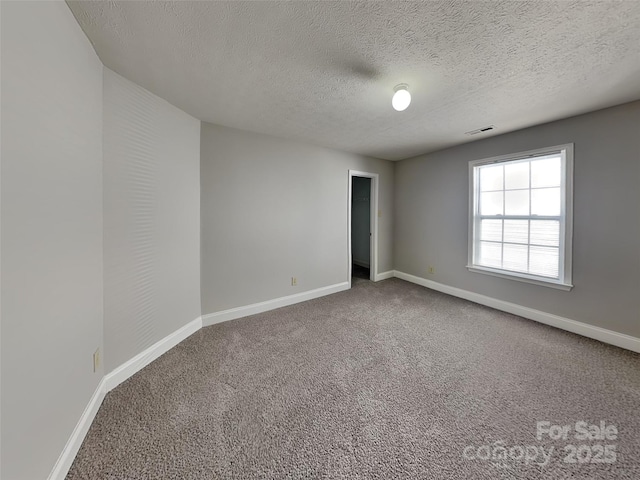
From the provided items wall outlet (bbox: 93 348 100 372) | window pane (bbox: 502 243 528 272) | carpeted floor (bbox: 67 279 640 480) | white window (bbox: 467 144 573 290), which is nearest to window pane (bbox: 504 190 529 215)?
white window (bbox: 467 144 573 290)

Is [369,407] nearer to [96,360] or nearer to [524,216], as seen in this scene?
[96,360]

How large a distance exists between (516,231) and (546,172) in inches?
29.6

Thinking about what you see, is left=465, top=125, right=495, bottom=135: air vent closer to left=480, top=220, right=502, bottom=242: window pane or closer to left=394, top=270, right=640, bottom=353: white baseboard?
left=480, top=220, right=502, bottom=242: window pane

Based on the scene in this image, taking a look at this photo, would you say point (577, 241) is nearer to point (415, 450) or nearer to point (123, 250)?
point (415, 450)

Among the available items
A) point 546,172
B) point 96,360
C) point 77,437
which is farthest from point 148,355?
point 546,172

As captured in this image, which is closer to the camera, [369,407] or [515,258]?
[369,407]

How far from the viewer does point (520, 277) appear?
9.26ft

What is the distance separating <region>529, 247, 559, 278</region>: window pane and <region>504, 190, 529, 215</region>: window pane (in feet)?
1.61

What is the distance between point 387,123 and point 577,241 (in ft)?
7.91

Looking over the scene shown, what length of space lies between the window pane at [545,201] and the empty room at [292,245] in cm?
2

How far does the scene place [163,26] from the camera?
127 cm

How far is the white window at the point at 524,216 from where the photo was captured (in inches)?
98.7

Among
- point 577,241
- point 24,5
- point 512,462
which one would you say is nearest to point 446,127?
point 577,241

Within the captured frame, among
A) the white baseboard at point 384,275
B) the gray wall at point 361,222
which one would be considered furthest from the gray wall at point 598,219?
the gray wall at point 361,222
